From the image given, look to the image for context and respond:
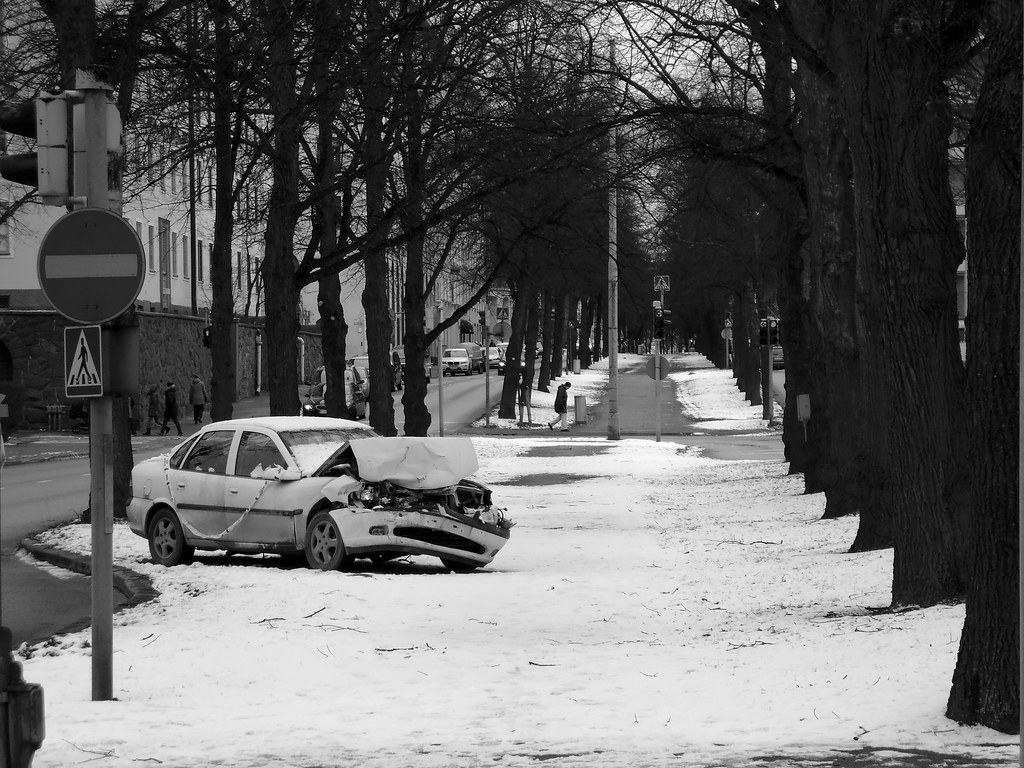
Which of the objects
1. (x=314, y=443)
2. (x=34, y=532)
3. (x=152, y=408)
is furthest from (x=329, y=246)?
(x=152, y=408)

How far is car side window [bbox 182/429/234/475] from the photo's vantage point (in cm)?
1590

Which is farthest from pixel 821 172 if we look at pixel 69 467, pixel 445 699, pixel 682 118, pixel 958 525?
pixel 69 467

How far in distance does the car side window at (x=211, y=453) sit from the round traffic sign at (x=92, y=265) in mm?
7403

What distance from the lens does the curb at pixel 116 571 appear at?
43.8 feet

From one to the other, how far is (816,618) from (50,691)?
17.5 feet

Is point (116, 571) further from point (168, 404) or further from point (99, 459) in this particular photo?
point (168, 404)

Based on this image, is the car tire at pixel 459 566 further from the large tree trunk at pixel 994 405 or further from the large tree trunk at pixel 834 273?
the large tree trunk at pixel 994 405

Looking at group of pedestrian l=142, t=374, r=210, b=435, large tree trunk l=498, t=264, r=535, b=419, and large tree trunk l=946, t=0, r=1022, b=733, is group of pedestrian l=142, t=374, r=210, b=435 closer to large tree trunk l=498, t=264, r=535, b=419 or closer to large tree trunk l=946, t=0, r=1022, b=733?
large tree trunk l=498, t=264, r=535, b=419

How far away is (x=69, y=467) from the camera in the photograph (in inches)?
1328

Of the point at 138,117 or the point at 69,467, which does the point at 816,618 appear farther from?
the point at 69,467

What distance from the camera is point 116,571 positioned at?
15.4 m

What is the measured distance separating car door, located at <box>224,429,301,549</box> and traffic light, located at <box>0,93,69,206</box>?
668cm

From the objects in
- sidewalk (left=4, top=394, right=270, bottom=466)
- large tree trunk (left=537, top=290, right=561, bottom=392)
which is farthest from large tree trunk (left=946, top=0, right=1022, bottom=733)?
large tree trunk (left=537, top=290, right=561, bottom=392)

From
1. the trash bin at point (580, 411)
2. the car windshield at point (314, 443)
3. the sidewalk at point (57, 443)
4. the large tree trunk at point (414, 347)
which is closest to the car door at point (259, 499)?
the car windshield at point (314, 443)
